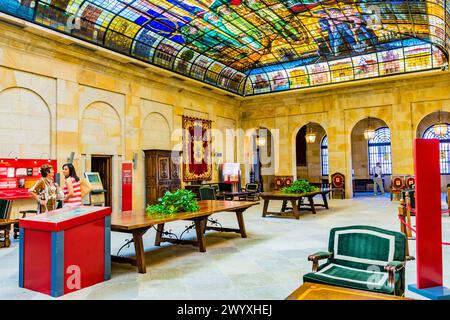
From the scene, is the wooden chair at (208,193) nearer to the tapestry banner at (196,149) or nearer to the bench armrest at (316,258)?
the tapestry banner at (196,149)

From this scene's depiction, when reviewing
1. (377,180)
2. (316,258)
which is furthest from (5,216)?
(377,180)

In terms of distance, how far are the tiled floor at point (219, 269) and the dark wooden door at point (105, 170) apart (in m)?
3.96

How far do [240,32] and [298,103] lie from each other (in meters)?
5.81

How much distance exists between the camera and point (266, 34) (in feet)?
42.0

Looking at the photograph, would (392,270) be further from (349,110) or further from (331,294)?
(349,110)

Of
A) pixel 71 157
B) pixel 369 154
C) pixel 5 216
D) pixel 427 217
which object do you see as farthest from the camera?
pixel 369 154

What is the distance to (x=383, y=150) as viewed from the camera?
837 inches

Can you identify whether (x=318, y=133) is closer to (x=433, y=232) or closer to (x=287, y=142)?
(x=287, y=142)

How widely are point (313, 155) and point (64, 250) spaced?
1967 cm

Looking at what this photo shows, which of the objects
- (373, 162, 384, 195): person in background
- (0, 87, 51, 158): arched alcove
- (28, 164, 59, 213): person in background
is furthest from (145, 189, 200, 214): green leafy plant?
(373, 162, 384, 195): person in background

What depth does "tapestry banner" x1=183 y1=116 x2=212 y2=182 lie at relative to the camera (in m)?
14.5

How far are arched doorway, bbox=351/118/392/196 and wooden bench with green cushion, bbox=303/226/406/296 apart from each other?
725 inches

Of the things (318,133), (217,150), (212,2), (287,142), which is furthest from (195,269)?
(318,133)

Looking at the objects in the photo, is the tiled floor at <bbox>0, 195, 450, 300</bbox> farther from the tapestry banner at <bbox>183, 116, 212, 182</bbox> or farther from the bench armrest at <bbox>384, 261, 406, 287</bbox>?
the tapestry banner at <bbox>183, 116, 212, 182</bbox>
